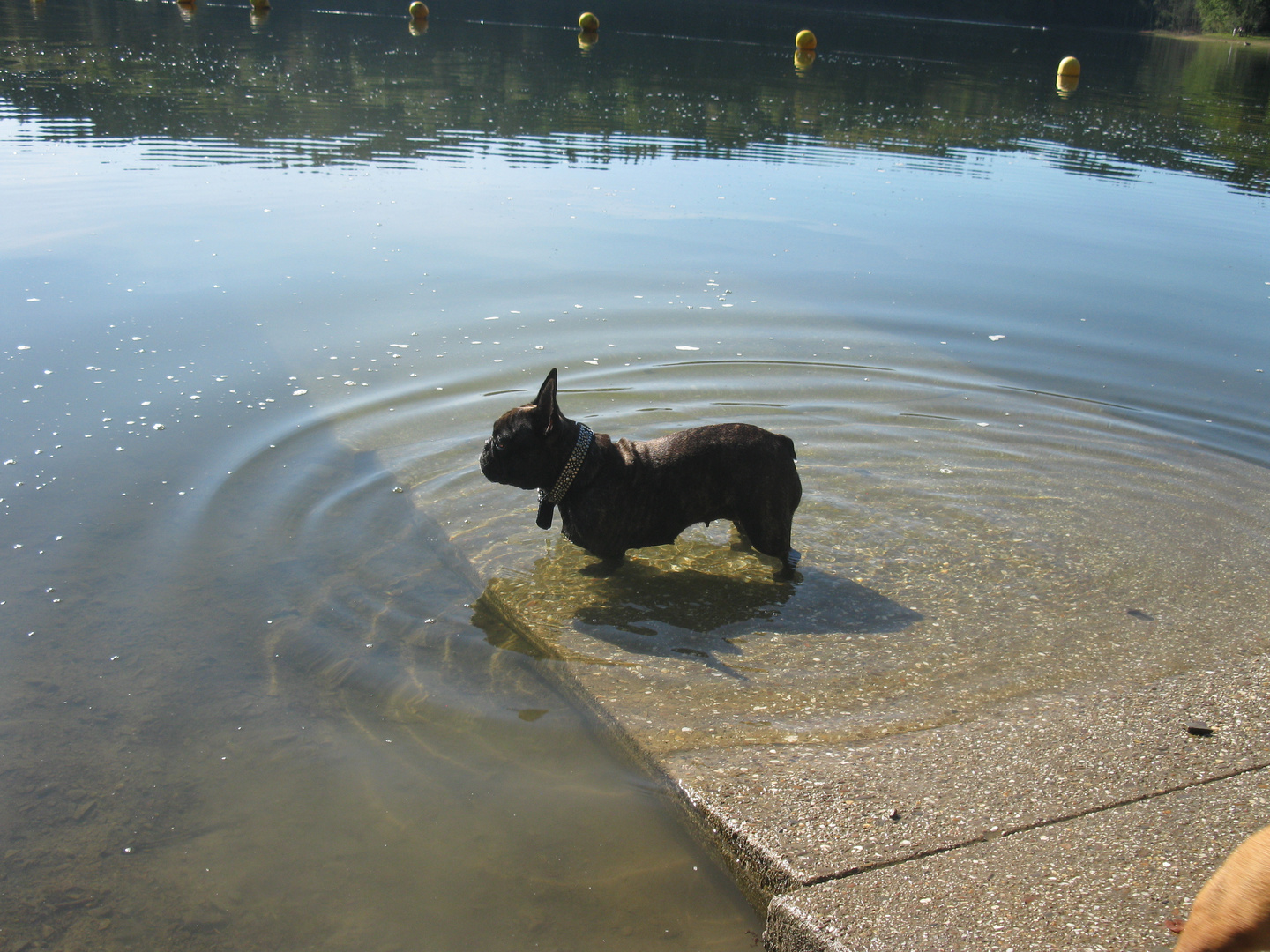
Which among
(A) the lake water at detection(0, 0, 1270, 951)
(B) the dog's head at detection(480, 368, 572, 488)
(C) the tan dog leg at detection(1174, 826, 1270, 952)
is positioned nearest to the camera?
(C) the tan dog leg at detection(1174, 826, 1270, 952)

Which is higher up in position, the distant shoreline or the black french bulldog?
the distant shoreline

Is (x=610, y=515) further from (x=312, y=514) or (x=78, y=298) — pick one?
(x=78, y=298)

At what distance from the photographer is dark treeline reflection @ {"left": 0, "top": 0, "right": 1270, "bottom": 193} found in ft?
72.2

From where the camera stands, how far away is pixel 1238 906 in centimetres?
266

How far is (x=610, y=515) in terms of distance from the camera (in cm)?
644

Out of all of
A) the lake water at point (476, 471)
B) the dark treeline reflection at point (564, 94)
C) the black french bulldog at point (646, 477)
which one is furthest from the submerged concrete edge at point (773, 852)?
the dark treeline reflection at point (564, 94)

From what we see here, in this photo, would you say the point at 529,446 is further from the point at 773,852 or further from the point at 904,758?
the point at 773,852

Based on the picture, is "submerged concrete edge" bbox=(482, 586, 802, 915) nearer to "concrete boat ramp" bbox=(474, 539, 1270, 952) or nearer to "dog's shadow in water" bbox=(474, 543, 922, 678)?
"concrete boat ramp" bbox=(474, 539, 1270, 952)

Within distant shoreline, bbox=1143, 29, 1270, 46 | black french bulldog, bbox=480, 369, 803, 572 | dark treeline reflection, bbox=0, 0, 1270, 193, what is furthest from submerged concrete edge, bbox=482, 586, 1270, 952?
distant shoreline, bbox=1143, 29, 1270, 46

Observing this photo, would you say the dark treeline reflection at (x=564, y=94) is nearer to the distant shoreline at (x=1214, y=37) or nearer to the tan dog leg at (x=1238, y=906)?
the tan dog leg at (x=1238, y=906)

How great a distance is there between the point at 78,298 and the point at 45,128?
39.2ft

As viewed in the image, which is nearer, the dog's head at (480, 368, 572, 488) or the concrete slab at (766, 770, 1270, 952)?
the concrete slab at (766, 770, 1270, 952)

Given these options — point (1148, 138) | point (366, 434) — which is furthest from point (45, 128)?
point (1148, 138)

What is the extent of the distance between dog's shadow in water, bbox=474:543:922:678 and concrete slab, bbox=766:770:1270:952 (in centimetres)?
190
